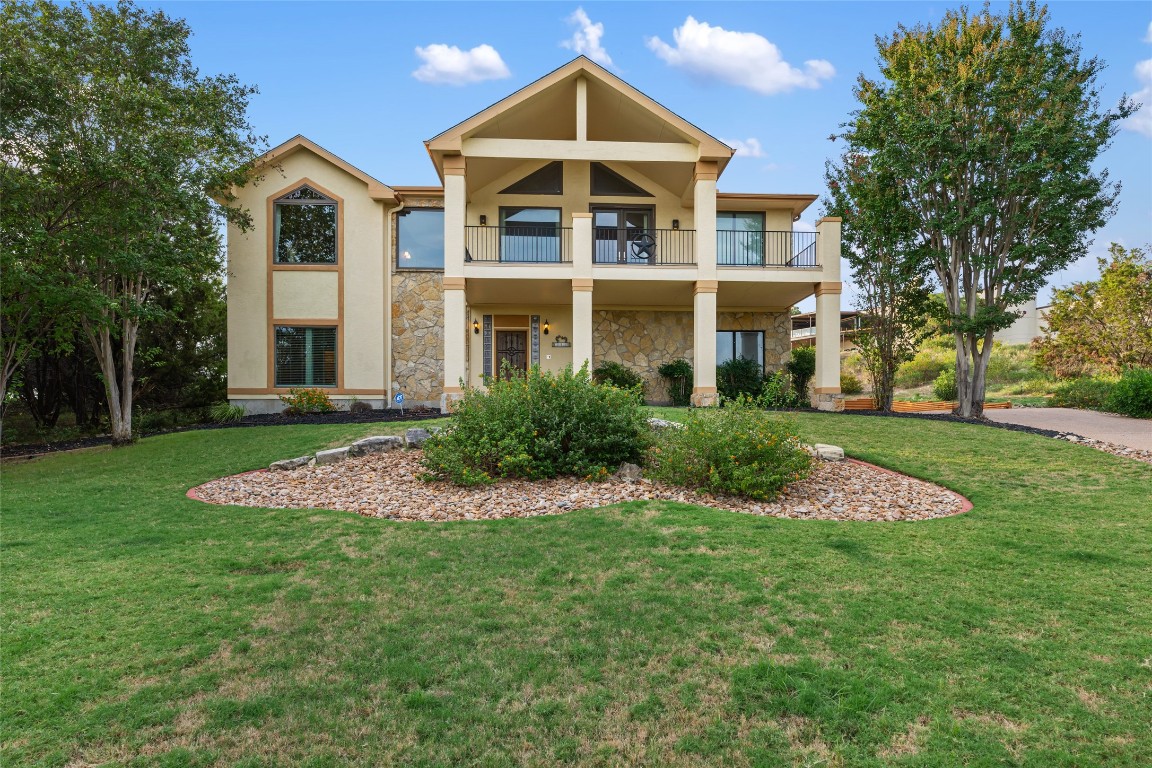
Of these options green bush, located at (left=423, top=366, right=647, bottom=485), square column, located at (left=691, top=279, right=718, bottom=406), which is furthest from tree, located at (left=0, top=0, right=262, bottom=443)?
square column, located at (left=691, top=279, right=718, bottom=406)

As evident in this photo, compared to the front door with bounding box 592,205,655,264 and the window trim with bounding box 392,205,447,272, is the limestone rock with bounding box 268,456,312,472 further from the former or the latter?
the front door with bounding box 592,205,655,264

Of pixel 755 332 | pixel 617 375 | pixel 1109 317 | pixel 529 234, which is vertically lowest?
pixel 617 375

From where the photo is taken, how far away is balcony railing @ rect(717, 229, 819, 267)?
15484 mm

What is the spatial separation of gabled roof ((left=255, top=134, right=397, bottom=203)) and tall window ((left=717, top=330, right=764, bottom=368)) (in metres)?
9.75

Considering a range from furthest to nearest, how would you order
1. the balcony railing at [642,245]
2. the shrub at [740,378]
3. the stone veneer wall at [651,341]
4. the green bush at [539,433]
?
the stone veneer wall at [651,341]
the shrub at [740,378]
the balcony railing at [642,245]
the green bush at [539,433]

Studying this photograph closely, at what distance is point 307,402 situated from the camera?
46.7 feet

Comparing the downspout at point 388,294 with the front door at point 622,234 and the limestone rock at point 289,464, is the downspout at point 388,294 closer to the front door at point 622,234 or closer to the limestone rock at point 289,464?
the front door at point 622,234

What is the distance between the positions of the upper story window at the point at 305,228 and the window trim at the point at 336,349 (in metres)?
1.55

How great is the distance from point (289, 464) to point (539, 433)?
3.84 meters

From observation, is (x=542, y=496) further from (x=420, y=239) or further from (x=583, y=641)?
(x=420, y=239)

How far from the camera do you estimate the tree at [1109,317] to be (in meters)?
17.1

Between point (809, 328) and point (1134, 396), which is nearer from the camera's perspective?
point (1134, 396)

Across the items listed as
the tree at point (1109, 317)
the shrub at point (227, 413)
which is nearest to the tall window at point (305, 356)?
the shrub at point (227, 413)

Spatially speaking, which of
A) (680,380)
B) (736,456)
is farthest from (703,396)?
(736,456)
